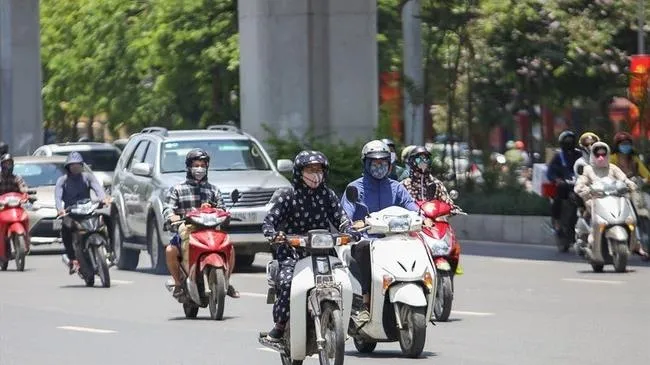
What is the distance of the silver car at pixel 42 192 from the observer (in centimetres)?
2938

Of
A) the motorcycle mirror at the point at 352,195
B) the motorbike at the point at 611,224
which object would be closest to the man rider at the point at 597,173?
the motorbike at the point at 611,224

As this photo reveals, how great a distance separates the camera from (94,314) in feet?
59.4

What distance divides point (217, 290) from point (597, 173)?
666 cm

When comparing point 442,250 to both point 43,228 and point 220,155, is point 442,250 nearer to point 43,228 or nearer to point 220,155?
point 220,155

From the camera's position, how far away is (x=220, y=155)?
24469mm

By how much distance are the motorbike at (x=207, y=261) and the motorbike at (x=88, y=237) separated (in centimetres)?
Answer: 433

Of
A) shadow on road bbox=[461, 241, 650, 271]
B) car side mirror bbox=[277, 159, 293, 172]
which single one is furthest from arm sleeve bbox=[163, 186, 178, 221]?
shadow on road bbox=[461, 241, 650, 271]

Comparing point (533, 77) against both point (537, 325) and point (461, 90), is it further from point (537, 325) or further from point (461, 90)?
point (537, 325)

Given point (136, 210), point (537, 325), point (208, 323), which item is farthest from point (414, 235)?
point (136, 210)

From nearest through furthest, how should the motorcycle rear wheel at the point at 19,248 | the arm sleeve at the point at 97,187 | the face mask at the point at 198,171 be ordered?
the face mask at the point at 198,171, the arm sleeve at the point at 97,187, the motorcycle rear wheel at the point at 19,248

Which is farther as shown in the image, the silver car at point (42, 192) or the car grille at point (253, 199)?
the silver car at point (42, 192)

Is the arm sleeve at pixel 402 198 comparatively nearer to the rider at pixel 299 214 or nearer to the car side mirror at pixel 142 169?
the rider at pixel 299 214

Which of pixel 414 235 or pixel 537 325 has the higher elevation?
pixel 414 235

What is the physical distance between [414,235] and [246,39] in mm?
22113
